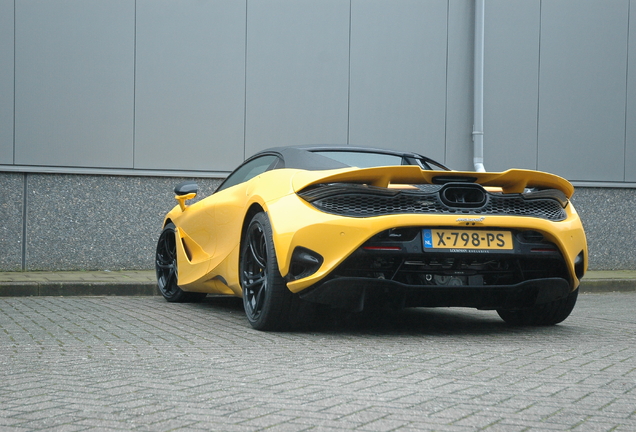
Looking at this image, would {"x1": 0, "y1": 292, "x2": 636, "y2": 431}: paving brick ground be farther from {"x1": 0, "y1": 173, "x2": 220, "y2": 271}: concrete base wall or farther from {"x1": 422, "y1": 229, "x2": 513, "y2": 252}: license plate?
{"x1": 0, "y1": 173, "x2": 220, "y2": 271}: concrete base wall

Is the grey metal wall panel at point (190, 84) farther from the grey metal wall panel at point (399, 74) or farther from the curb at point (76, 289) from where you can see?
the curb at point (76, 289)

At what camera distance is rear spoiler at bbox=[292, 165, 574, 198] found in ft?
16.0

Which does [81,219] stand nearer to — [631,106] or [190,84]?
[190,84]

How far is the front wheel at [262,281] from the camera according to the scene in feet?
16.8

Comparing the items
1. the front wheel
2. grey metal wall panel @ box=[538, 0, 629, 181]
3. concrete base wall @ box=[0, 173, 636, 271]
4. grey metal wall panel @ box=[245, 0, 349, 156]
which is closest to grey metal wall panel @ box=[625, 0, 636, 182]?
grey metal wall panel @ box=[538, 0, 629, 181]

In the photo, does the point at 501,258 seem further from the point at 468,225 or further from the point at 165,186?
the point at 165,186

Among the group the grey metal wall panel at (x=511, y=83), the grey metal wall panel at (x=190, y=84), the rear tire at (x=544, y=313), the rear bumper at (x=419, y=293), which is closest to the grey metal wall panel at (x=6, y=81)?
the grey metal wall panel at (x=190, y=84)

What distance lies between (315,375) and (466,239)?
158 cm

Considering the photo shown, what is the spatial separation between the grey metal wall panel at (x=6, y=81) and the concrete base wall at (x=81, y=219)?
35cm

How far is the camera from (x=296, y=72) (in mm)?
11352

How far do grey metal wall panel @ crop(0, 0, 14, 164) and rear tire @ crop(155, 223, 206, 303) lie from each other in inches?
134

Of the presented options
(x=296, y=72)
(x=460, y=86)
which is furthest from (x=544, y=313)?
(x=460, y=86)

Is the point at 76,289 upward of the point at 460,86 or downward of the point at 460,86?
downward

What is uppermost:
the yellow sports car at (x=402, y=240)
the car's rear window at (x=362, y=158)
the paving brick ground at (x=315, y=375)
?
the car's rear window at (x=362, y=158)
